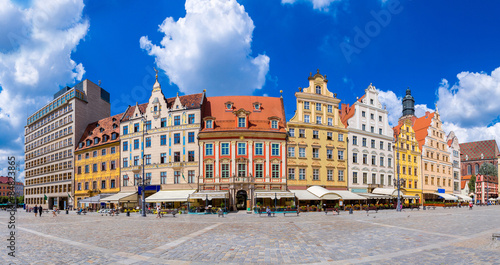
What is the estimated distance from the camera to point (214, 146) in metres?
48.3

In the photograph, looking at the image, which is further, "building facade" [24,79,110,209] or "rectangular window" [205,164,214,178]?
"building facade" [24,79,110,209]

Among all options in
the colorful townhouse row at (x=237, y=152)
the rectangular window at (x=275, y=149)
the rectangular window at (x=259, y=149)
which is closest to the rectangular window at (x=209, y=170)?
the colorful townhouse row at (x=237, y=152)

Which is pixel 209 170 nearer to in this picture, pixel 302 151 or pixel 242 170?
pixel 242 170

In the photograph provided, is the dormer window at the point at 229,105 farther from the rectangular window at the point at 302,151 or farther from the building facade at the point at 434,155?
the building facade at the point at 434,155

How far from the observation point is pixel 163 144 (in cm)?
5125

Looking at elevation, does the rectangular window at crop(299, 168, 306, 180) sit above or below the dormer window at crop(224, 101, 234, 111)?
below

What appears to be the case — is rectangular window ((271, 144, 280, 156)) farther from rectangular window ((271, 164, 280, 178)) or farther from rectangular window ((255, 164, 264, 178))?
rectangular window ((255, 164, 264, 178))

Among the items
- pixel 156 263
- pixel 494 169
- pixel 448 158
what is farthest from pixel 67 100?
pixel 494 169

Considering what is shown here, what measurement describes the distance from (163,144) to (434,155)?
56.2 meters

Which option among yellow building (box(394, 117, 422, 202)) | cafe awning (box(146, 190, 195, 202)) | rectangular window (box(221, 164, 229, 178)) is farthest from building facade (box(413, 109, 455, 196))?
cafe awning (box(146, 190, 195, 202))

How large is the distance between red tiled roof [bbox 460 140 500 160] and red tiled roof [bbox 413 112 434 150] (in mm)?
83026

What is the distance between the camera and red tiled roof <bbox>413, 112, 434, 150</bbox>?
70.9 metres

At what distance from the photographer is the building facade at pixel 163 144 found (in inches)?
1945

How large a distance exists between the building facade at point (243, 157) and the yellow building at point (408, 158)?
2663 centimetres
